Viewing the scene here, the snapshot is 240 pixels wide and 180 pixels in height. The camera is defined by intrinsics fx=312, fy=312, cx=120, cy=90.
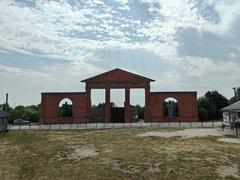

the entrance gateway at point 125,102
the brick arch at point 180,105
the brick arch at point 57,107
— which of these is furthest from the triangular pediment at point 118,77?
the brick arch at point 180,105

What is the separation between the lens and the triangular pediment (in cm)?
5222

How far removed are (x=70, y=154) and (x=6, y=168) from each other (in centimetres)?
388

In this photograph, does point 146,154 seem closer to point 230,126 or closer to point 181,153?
point 181,153

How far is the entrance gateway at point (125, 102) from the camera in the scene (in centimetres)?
5112

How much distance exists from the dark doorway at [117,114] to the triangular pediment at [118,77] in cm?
532

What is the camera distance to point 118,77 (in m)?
52.4

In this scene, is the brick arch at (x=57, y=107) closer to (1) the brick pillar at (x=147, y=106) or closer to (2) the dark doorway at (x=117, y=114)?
(2) the dark doorway at (x=117, y=114)

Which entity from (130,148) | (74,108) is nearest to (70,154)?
(130,148)

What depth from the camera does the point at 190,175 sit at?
41.8 ft

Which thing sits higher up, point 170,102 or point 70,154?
point 170,102

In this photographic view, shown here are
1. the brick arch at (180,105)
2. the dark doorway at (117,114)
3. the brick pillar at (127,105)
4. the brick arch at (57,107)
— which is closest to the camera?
the brick arch at (180,105)

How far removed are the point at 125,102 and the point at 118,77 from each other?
4369 millimetres

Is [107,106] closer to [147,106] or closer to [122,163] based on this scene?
[147,106]

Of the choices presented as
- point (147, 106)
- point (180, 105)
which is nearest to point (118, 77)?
point (147, 106)
